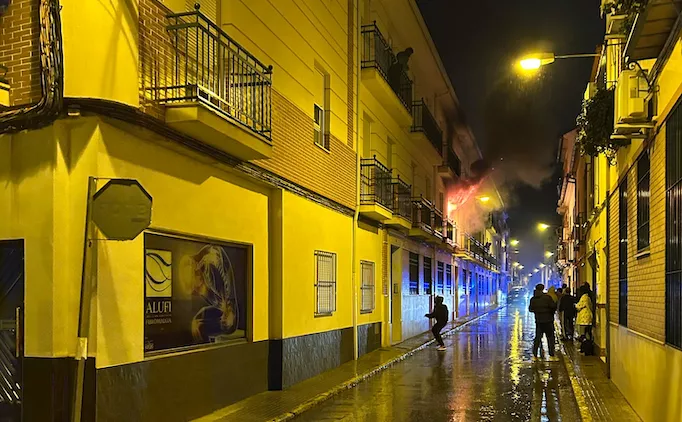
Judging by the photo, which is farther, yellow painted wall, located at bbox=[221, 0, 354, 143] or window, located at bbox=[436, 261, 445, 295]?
window, located at bbox=[436, 261, 445, 295]

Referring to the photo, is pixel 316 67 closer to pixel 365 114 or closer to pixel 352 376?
pixel 365 114

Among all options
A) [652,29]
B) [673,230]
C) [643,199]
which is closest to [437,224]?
[643,199]

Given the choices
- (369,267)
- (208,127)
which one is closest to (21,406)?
(208,127)

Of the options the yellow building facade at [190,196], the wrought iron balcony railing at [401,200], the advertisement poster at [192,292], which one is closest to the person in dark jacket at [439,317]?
the yellow building facade at [190,196]

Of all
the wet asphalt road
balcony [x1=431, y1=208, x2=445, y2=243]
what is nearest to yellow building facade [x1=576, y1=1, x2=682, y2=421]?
the wet asphalt road

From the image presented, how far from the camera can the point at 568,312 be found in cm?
2166

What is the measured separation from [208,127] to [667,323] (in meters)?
5.57

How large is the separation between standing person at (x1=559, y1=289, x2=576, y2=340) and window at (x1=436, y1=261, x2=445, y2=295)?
21.7 feet

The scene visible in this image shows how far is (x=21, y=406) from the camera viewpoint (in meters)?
6.55

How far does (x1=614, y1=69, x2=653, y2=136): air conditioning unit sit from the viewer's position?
320 inches

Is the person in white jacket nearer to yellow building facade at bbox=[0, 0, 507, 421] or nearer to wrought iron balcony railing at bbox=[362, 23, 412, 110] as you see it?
yellow building facade at bbox=[0, 0, 507, 421]

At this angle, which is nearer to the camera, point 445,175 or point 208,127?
point 208,127

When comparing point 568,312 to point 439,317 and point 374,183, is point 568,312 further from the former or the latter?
point 374,183

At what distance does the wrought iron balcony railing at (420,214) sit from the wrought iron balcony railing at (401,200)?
2.49ft
